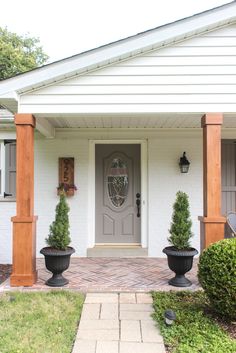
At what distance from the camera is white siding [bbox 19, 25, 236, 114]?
4.31 meters

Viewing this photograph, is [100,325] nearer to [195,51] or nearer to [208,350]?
[208,350]

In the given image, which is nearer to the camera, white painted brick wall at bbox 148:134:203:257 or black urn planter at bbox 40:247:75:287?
black urn planter at bbox 40:247:75:287

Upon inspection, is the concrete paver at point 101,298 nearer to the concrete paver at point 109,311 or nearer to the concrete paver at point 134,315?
the concrete paver at point 109,311

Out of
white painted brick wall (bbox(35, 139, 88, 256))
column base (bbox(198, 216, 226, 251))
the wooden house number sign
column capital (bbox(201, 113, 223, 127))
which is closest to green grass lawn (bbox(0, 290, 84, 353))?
column base (bbox(198, 216, 226, 251))

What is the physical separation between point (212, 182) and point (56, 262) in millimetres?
2268

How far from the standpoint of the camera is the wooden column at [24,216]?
427 centimetres

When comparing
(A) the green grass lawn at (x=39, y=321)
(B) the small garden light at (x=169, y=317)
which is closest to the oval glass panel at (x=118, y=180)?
(A) the green grass lawn at (x=39, y=321)

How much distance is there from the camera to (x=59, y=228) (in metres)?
4.31

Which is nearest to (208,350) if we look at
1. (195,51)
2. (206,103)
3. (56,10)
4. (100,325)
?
(100,325)

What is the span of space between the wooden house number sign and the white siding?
193cm

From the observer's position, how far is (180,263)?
4.30 meters

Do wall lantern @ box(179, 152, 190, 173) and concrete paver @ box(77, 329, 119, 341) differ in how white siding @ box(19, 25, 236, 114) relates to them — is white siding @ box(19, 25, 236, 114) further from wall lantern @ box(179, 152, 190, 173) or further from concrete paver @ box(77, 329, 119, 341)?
concrete paver @ box(77, 329, 119, 341)

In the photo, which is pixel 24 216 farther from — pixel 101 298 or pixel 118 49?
pixel 118 49

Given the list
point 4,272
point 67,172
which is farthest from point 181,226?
point 4,272
